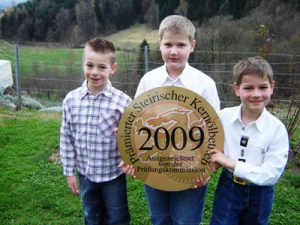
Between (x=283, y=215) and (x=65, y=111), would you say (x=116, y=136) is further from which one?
(x=283, y=215)

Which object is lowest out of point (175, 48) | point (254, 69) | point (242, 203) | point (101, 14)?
point (242, 203)

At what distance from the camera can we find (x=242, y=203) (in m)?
2.23

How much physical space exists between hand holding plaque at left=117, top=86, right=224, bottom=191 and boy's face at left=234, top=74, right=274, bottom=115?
0.68ft

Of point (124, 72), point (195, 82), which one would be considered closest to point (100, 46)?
point (195, 82)

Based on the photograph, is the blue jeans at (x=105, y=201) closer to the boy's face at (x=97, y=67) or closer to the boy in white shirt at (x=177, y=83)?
the boy in white shirt at (x=177, y=83)

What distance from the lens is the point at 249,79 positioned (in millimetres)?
2139

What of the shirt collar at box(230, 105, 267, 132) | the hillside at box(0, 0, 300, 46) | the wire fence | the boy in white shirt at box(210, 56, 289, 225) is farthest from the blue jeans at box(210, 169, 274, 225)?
the hillside at box(0, 0, 300, 46)

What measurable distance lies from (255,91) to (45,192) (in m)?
2.92

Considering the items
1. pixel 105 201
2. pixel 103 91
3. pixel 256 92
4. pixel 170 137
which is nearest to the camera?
pixel 256 92

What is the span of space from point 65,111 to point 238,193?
4.03ft

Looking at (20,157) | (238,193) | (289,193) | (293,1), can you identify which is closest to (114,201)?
(238,193)

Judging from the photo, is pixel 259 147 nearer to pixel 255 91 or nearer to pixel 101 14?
pixel 255 91

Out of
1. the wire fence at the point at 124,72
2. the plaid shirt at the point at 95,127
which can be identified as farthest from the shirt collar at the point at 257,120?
the wire fence at the point at 124,72

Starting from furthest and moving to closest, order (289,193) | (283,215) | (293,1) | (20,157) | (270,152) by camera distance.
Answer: (293,1), (20,157), (289,193), (283,215), (270,152)
